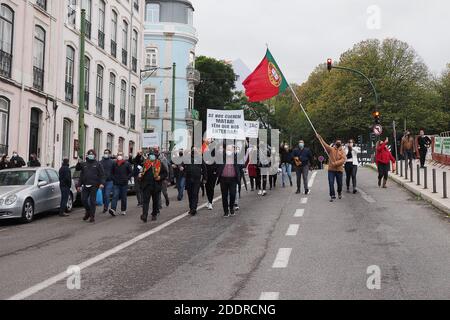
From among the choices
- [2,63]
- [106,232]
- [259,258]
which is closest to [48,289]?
[259,258]

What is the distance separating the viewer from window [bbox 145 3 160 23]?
52406mm

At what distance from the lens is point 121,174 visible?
1491 centimetres

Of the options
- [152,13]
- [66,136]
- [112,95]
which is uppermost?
[152,13]

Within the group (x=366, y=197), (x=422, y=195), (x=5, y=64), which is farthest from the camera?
(x=5, y=64)

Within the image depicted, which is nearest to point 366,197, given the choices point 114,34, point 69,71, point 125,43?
point 69,71

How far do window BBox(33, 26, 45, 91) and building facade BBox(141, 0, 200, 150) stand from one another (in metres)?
25.7

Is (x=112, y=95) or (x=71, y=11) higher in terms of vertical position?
(x=71, y=11)

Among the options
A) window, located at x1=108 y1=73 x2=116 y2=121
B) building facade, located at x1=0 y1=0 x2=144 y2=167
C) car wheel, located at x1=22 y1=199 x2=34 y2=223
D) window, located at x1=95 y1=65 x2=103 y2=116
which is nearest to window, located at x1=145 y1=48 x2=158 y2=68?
building facade, located at x1=0 y1=0 x2=144 y2=167

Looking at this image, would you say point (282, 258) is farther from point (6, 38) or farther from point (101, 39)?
point (101, 39)

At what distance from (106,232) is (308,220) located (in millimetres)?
4292

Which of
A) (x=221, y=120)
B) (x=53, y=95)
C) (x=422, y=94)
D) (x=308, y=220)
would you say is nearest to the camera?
(x=308, y=220)

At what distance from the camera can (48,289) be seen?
21.2 feet

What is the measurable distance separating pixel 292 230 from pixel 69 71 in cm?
2034
